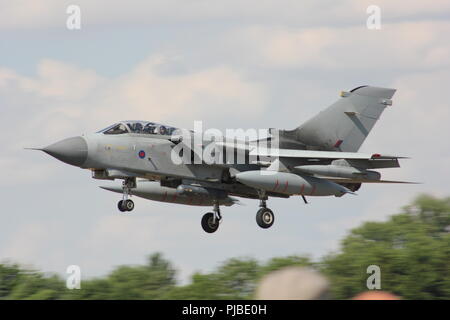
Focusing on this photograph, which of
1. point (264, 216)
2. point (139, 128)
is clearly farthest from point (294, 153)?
point (139, 128)

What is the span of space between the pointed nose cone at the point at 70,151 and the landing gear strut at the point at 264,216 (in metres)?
5.16

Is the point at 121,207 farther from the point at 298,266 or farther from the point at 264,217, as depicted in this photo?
the point at 298,266

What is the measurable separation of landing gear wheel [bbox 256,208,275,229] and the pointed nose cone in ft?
17.0

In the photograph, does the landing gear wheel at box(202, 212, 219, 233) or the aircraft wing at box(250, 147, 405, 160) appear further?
the landing gear wheel at box(202, 212, 219, 233)

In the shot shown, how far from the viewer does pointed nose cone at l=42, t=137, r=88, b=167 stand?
2356cm

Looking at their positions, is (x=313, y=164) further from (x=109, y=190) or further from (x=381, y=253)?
(x=381, y=253)

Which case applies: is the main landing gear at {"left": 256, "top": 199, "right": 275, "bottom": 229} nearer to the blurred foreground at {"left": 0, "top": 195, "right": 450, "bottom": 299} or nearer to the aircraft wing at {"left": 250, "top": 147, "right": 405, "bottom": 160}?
the aircraft wing at {"left": 250, "top": 147, "right": 405, "bottom": 160}

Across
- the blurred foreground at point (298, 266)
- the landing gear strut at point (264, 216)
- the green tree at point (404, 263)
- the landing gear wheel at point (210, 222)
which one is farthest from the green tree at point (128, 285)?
the landing gear strut at point (264, 216)

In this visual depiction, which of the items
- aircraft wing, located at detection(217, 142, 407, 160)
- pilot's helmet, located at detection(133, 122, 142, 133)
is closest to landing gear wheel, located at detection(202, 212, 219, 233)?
aircraft wing, located at detection(217, 142, 407, 160)

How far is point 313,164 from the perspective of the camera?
26312 millimetres

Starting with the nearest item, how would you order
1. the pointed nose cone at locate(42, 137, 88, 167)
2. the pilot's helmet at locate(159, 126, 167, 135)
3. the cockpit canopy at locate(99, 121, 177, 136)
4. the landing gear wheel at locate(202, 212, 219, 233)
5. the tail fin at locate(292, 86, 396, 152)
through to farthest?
the pointed nose cone at locate(42, 137, 88, 167) < the cockpit canopy at locate(99, 121, 177, 136) < the pilot's helmet at locate(159, 126, 167, 135) < the tail fin at locate(292, 86, 396, 152) < the landing gear wheel at locate(202, 212, 219, 233)

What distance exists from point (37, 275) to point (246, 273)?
419 inches
